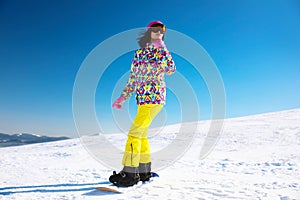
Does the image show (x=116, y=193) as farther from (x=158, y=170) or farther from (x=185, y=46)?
(x=185, y=46)

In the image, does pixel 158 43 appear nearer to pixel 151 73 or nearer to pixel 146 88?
pixel 151 73

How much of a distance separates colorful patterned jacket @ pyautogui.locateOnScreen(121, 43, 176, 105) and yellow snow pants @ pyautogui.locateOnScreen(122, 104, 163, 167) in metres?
0.10

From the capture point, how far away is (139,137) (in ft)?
8.38

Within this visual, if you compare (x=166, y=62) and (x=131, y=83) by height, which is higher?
(x=166, y=62)

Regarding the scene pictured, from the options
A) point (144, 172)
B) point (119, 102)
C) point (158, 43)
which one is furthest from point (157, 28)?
point (144, 172)

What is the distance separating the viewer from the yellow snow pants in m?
2.46

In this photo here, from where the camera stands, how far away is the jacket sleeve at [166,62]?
267 centimetres

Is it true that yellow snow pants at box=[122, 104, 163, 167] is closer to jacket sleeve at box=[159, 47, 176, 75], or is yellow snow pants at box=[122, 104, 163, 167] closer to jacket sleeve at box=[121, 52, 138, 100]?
jacket sleeve at box=[121, 52, 138, 100]

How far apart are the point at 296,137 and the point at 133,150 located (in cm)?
490

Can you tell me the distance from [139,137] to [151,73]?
2.62 feet

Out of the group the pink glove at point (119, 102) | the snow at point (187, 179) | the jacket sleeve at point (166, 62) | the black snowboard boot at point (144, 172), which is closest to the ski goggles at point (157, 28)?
the jacket sleeve at point (166, 62)

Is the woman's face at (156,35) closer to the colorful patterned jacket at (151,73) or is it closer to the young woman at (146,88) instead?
the young woman at (146,88)

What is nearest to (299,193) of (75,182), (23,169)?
(75,182)

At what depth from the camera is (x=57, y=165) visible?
369 cm
